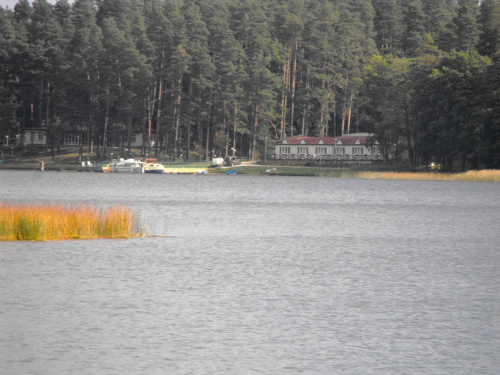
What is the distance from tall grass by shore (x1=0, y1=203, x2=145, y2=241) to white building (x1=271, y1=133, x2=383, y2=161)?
112003 millimetres

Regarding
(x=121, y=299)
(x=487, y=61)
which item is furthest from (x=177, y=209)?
(x=487, y=61)

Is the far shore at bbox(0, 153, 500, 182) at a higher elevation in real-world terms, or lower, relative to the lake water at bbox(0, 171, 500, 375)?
higher

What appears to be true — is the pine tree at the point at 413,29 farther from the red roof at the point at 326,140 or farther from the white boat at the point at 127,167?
the white boat at the point at 127,167

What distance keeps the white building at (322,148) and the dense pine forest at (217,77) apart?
479 cm

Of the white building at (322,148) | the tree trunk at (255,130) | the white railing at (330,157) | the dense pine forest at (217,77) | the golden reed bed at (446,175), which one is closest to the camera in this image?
the golden reed bed at (446,175)

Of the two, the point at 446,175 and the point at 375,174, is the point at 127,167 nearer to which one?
the point at 375,174

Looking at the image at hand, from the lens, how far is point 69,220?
108ft

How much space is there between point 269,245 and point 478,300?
45.9ft

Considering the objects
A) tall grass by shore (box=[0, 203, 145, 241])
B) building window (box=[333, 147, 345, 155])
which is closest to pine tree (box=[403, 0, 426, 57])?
building window (box=[333, 147, 345, 155])

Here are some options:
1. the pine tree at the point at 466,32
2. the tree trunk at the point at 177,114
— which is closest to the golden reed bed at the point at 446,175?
the pine tree at the point at 466,32

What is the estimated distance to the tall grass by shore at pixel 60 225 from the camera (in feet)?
102

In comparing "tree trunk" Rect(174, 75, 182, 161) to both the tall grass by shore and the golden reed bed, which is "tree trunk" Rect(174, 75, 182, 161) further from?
the tall grass by shore

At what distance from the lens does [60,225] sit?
3191 cm

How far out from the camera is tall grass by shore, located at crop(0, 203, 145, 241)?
102 ft
